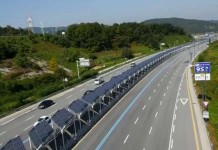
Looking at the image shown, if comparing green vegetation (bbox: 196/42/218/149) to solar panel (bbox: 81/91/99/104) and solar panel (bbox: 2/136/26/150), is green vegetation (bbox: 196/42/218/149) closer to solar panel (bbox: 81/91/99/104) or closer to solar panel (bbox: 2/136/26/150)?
solar panel (bbox: 81/91/99/104)

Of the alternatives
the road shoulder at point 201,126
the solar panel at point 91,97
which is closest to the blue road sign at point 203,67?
the road shoulder at point 201,126

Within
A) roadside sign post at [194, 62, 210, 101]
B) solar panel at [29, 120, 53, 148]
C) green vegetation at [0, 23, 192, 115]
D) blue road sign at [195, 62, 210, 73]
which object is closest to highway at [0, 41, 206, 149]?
solar panel at [29, 120, 53, 148]

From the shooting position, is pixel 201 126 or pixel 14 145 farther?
pixel 201 126

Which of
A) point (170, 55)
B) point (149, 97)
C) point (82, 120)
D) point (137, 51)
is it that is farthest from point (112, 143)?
point (137, 51)

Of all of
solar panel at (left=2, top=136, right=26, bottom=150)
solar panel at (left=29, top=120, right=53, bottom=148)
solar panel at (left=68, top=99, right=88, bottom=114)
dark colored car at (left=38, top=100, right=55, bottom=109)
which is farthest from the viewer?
dark colored car at (left=38, top=100, right=55, bottom=109)

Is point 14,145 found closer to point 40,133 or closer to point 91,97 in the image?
point 40,133

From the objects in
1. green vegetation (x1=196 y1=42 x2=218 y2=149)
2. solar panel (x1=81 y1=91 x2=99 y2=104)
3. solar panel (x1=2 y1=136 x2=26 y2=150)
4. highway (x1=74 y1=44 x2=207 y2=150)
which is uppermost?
solar panel (x1=2 y1=136 x2=26 y2=150)

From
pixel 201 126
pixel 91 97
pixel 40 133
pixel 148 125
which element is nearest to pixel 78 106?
pixel 91 97
